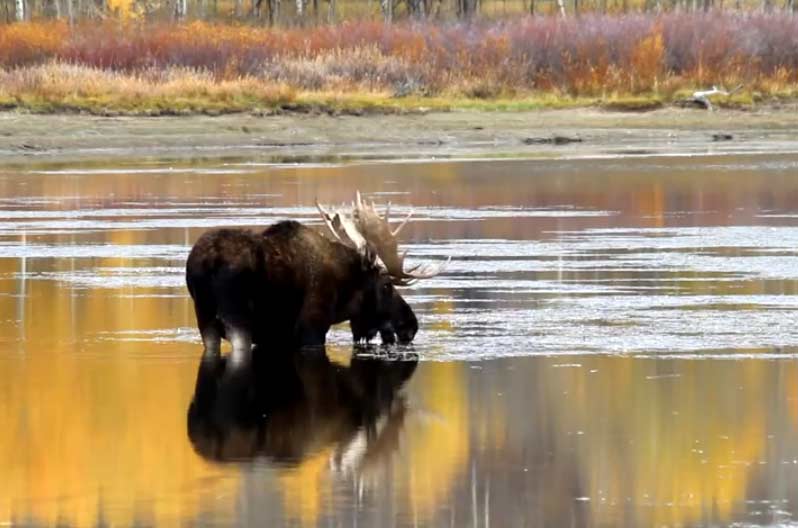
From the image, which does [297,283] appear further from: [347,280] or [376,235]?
[376,235]

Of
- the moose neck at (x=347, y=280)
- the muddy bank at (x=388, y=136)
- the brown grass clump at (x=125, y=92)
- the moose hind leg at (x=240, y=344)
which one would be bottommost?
the muddy bank at (x=388, y=136)

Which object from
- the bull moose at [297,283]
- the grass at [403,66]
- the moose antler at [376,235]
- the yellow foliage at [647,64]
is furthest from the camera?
the yellow foliage at [647,64]

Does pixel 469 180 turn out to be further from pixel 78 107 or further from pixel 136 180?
pixel 78 107

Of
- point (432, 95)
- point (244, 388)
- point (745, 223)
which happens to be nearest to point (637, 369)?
point (244, 388)

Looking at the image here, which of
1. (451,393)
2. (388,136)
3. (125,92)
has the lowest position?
(388,136)

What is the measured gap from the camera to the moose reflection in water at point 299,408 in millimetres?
10039

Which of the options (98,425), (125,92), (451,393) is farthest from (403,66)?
(98,425)

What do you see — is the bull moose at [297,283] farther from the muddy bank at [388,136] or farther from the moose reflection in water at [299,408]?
the muddy bank at [388,136]

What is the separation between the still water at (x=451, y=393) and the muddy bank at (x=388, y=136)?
45.9 feet

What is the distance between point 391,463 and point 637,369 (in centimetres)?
296

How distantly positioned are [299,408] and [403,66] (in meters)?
34.0

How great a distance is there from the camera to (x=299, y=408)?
11305 millimetres

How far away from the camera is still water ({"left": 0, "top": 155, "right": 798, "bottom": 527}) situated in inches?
347

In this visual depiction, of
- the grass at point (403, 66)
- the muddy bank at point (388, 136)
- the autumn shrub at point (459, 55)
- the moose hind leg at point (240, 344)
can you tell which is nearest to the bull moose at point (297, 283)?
the moose hind leg at point (240, 344)
